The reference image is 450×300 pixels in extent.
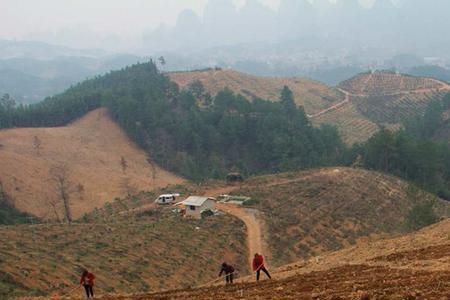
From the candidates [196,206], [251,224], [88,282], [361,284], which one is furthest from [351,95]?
[361,284]

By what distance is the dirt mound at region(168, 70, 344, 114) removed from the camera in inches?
6516

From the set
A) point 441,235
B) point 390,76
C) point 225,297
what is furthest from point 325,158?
point 390,76

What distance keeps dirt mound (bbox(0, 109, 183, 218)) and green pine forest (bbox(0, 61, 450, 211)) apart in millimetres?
4743

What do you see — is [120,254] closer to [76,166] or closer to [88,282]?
[88,282]

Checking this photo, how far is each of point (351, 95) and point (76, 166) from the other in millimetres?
119169

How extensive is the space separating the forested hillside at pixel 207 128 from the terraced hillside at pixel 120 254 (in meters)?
48.7

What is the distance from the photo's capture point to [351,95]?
7259 inches

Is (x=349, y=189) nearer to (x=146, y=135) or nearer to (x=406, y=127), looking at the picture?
(x=146, y=135)

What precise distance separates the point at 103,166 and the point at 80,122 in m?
30.9

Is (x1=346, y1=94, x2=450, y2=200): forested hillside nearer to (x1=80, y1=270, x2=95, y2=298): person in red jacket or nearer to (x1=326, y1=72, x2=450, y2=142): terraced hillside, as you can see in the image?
(x1=326, y1=72, x2=450, y2=142): terraced hillside

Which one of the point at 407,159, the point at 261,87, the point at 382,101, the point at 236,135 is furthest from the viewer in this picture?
the point at 261,87

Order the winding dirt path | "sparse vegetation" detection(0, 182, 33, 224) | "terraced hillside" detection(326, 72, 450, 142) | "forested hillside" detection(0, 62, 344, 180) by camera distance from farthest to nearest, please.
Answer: the winding dirt path, "terraced hillside" detection(326, 72, 450, 142), "forested hillside" detection(0, 62, 344, 180), "sparse vegetation" detection(0, 182, 33, 224)

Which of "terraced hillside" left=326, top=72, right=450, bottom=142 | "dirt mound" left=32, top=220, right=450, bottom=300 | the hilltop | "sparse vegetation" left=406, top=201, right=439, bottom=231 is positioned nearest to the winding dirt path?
the hilltop

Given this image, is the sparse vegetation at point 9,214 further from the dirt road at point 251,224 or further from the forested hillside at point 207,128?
the forested hillside at point 207,128
